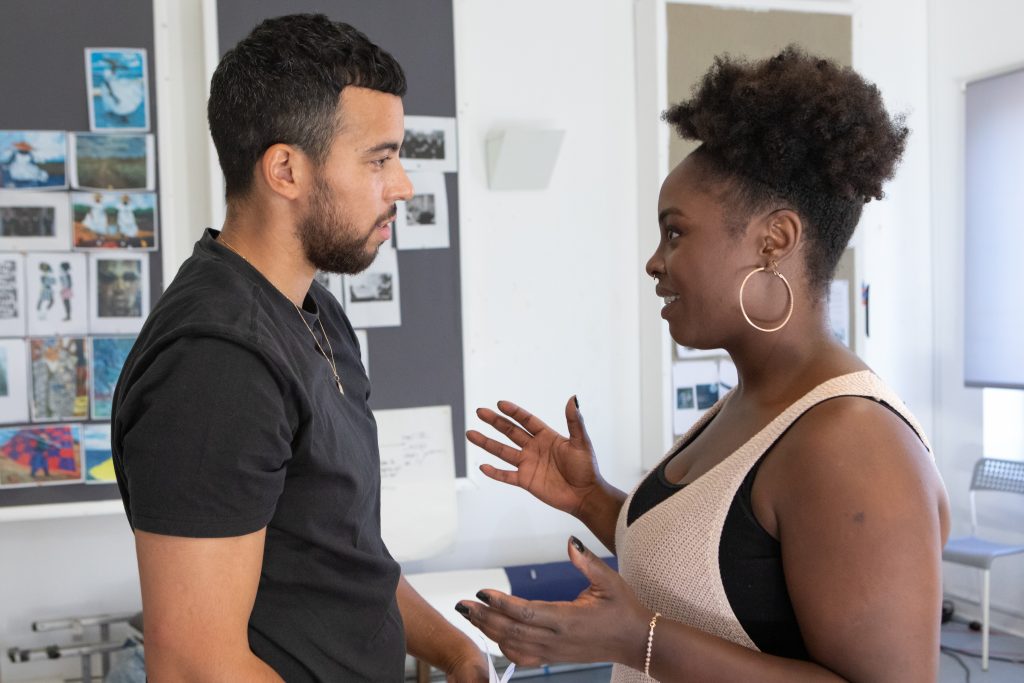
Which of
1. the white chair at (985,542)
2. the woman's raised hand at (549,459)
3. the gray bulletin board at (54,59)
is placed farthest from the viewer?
the white chair at (985,542)

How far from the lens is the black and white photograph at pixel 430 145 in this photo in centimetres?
360

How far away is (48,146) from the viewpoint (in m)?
3.25

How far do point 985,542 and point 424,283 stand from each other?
257cm

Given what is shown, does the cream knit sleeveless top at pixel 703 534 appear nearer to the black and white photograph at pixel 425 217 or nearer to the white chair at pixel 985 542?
the black and white photograph at pixel 425 217

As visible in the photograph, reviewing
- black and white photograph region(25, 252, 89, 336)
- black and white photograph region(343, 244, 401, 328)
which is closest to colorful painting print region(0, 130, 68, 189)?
black and white photograph region(25, 252, 89, 336)

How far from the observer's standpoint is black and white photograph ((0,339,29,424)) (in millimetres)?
3229

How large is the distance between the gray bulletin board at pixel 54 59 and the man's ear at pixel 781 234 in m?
2.72

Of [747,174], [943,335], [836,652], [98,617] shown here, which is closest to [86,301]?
[98,617]

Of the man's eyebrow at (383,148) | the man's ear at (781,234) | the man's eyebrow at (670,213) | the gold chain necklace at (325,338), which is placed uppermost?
the man's eyebrow at (383,148)

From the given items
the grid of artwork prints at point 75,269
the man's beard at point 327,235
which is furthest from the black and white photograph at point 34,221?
the man's beard at point 327,235

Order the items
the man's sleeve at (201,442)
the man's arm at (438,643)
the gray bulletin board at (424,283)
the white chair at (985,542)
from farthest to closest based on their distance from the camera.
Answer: the white chair at (985,542) < the gray bulletin board at (424,283) < the man's arm at (438,643) < the man's sleeve at (201,442)

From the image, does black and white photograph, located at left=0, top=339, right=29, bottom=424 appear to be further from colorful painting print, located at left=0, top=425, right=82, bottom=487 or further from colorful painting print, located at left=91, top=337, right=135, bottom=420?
colorful painting print, located at left=91, top=337, right=135, bottom=420

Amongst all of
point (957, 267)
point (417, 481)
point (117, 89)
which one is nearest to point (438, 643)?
point (417, 481)

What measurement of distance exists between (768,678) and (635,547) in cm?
27
